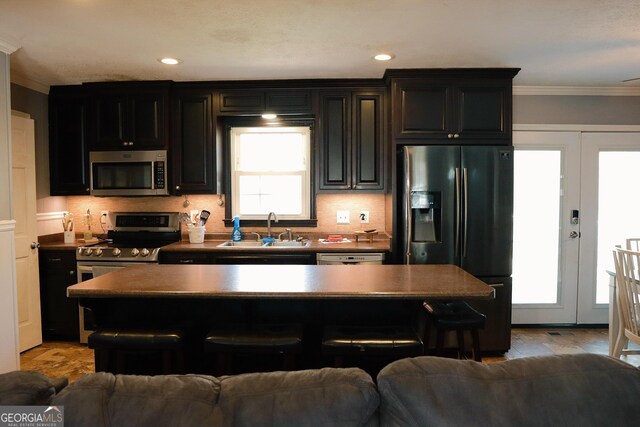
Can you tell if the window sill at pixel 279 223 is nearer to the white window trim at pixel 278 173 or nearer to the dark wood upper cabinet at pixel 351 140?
the white window trim at pixel 278 173

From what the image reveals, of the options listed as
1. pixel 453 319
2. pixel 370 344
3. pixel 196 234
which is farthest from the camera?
pixel 196 234

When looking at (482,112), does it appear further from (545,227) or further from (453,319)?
(453,319)

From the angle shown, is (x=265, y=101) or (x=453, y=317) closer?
(x=453, y=317)

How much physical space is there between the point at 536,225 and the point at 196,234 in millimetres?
3328

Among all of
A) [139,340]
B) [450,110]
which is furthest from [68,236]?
[450,110]

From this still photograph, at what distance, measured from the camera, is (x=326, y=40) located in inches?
119

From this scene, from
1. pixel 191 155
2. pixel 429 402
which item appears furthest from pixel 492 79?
pixel 429 402

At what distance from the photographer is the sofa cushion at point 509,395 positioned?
41.3 inches

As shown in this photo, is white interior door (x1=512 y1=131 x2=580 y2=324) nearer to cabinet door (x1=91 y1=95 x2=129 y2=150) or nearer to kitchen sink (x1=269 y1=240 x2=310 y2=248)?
kitchen sink (x1=269 y1=240 x2=310 y2=248)

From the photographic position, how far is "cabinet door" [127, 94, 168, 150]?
13.3 feet

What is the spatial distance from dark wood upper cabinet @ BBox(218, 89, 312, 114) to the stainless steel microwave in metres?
0.76

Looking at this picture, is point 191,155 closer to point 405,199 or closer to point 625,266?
point 405,199

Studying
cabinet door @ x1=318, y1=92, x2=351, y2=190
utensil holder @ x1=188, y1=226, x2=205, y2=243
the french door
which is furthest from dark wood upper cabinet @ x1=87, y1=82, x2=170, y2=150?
the french door

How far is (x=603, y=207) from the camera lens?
4.36 meters
